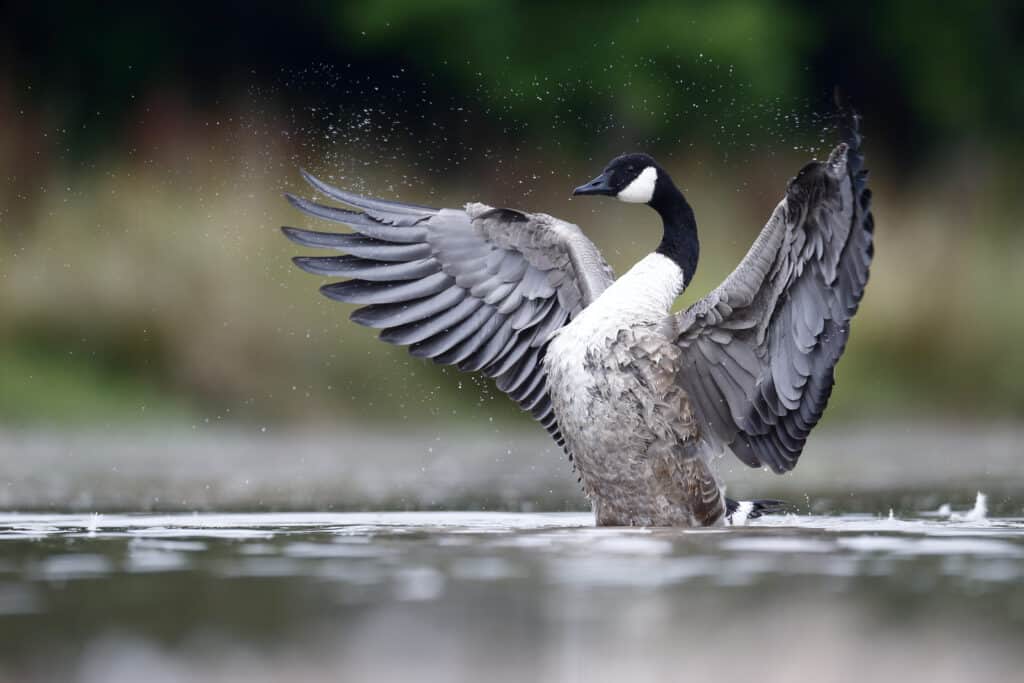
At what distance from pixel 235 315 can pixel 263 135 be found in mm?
2725

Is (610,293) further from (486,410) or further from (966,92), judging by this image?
(966,92)

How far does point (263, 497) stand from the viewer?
8.20 meters

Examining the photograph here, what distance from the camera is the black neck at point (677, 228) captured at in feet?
22.6

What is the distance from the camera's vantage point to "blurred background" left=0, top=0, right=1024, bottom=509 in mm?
14148

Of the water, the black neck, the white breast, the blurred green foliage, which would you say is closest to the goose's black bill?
the black neck

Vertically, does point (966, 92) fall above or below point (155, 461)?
above

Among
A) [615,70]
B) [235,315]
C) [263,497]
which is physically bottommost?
[263,497]

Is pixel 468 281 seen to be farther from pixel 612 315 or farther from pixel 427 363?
pixel 427 363

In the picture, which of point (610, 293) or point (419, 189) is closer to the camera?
point (610, 293)

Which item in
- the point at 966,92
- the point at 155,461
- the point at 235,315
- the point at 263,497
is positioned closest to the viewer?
the point at 263,497

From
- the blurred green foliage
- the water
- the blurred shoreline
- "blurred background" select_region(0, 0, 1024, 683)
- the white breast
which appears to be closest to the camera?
the water

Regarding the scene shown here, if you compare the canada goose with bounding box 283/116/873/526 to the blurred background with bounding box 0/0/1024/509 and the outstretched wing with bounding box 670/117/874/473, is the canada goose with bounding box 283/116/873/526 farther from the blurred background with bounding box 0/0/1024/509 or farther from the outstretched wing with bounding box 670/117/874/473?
the blurred background with bounding box 0/0/1024/509

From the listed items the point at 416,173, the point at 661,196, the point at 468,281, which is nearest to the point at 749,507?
the point at 661,196

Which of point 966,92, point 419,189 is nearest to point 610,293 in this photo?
point 419,189
